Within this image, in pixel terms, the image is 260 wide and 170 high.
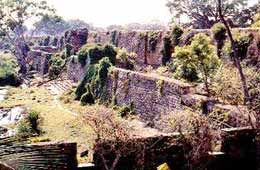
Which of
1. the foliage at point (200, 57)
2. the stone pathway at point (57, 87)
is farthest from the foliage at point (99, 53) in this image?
the foliage at point (200, 57)

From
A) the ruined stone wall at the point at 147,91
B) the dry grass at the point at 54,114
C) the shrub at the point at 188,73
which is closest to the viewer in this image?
the ruined stone wall at the point at 147,91

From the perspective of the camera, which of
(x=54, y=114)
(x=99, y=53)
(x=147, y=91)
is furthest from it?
(x=99, y=53)

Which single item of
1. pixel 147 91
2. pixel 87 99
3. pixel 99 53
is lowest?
pixel 87 99

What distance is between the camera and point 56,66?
143ft

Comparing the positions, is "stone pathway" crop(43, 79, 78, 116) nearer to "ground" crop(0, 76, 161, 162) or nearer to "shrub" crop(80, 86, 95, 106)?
"ground" crop(0, 76, 161, 162)

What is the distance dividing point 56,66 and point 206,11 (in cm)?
1629

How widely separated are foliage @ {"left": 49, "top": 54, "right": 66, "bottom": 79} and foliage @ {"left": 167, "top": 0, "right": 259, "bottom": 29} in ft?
41.4

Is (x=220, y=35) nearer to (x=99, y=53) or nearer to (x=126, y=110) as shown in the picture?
(x=126, y=110)

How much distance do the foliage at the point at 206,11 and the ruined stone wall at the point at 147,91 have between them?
19.8 metres

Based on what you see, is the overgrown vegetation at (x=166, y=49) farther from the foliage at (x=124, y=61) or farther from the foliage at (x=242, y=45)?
the foliage at (x=242, y=45)

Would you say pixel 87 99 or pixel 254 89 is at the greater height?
pixel 254 89

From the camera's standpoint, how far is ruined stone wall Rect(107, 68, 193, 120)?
17641mm

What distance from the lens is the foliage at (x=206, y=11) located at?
42.4 m

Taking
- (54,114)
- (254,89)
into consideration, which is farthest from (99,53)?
(254,89)
